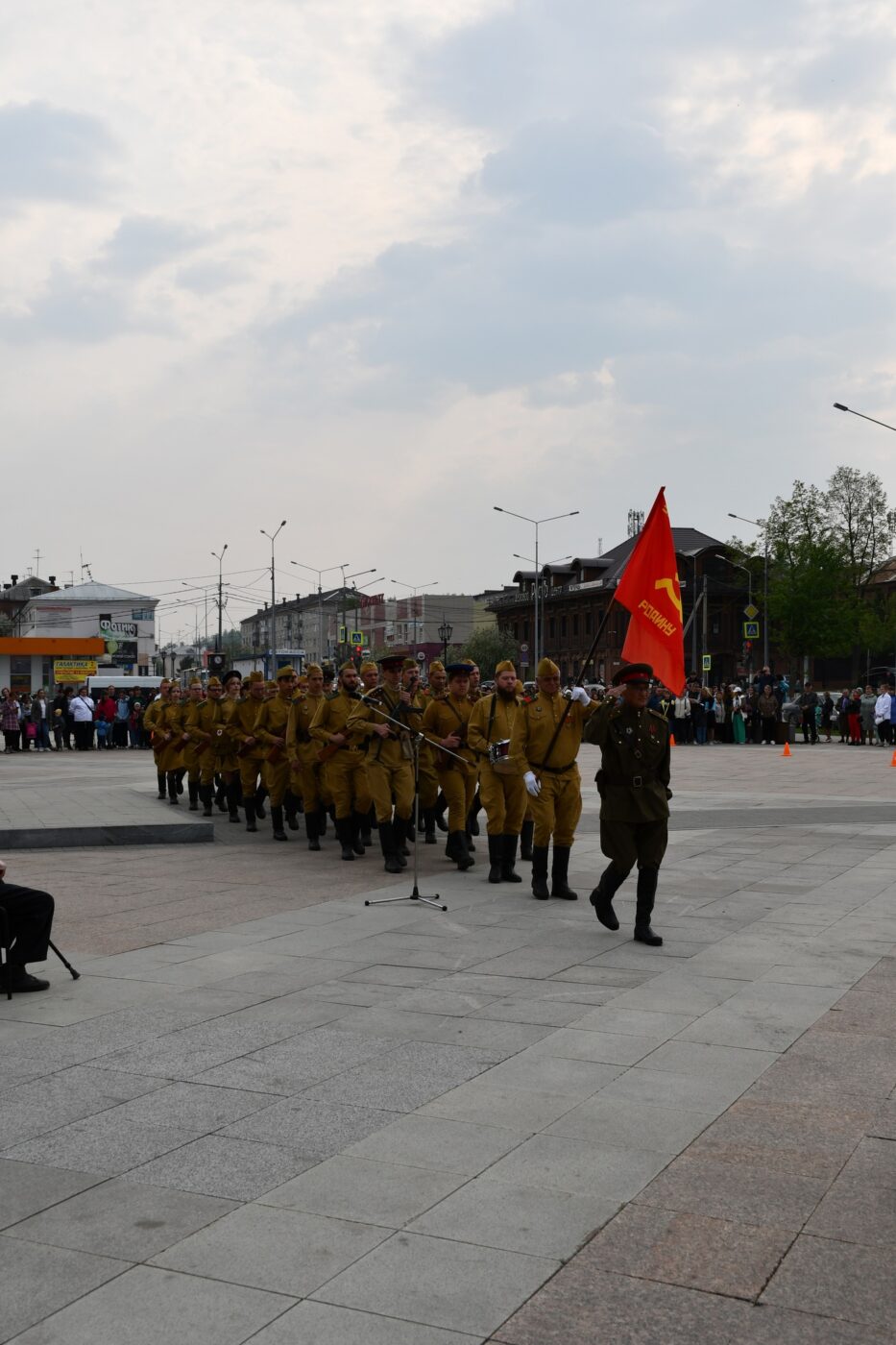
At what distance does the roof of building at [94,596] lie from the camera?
317 feet

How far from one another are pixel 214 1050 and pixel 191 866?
271 inches

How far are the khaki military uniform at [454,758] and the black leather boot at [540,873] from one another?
216cm

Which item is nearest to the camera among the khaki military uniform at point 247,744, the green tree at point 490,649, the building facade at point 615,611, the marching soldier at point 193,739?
the khaki military uniform at point 247,744

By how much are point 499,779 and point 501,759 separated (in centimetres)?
43

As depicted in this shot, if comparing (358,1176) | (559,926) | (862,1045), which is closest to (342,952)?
(559,926)

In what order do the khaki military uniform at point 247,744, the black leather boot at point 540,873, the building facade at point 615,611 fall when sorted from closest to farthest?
the black leather boot at point 540,873 < the khaki military uniform at point 247,744 < the building facade at point 615,611

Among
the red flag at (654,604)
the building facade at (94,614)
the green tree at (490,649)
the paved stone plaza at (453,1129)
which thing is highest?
the building facade at (94,614)

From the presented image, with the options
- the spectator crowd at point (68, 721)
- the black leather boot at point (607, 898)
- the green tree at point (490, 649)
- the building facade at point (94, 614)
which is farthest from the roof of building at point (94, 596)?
the black leather boot at point (607, 898)

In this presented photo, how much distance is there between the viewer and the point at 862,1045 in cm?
629

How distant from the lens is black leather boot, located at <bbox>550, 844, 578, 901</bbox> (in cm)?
1081

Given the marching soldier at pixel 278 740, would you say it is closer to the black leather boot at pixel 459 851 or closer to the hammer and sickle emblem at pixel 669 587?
the black leather boot at pixel 459 851

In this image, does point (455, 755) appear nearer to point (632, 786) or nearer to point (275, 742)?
point (275, 742)

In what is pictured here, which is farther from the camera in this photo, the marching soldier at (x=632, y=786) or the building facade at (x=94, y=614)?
the building facade at (x=94, y=614)

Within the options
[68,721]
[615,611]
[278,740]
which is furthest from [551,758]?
[615,611]
